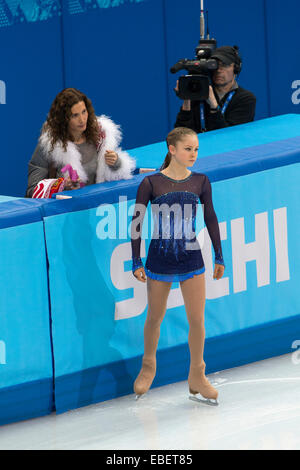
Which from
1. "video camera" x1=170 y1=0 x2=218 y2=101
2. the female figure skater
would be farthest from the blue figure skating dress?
"video camera" x1=170 y1=0 x2=218 y2=101

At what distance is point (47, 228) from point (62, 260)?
0.19m

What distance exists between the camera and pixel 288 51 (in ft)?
34.8

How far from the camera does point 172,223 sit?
17.1 feet

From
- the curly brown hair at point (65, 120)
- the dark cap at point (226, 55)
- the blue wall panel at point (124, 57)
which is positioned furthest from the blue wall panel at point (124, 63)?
the curly brown hair at point (65, 120)

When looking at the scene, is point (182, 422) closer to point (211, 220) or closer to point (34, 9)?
point (211, 220)

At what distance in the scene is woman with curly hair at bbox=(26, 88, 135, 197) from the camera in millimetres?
5656

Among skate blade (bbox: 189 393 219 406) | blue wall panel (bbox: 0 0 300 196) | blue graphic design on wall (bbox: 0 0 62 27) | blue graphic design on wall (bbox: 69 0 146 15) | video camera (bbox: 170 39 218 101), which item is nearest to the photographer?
skate blade (bbox: 189 393 219 406)

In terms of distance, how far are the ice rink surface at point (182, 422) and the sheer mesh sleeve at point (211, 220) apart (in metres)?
0.79

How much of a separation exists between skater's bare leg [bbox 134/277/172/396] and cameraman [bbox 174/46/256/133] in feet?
7.16

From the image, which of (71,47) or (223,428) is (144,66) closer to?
(71,47)

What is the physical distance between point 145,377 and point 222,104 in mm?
2529

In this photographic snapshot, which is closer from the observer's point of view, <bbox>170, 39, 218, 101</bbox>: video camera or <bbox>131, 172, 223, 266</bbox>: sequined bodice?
<bbox>131, 172, 223, 266</bbox>: sequined bodice

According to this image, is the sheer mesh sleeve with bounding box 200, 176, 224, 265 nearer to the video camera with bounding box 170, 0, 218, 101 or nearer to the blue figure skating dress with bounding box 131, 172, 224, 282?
the blue figure skating dress with bounding box 131, 172, 224, 282
